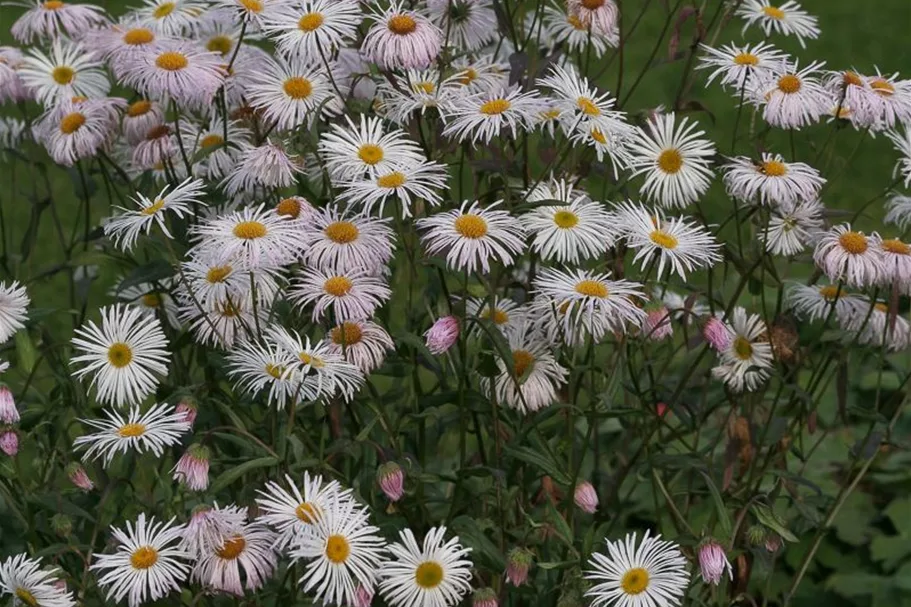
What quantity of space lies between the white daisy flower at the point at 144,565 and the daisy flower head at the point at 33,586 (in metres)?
0.06

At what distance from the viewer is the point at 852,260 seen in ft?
6.61

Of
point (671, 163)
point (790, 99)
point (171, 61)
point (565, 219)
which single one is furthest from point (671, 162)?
point (171, 61)

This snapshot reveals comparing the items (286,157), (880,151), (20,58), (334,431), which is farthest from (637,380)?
(880,151)

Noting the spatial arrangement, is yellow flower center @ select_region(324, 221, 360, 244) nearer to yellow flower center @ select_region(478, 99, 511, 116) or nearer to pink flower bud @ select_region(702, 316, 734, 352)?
yellow flower center @ select_region(478, 99, 511, 116)

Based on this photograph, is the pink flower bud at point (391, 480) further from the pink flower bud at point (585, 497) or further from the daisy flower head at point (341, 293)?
the pink flower bud at point (585, 497)

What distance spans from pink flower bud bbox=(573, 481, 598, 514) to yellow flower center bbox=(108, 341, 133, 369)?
659 millimetres

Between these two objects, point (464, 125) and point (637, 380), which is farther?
point (637, 380)

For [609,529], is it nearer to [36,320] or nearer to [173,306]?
[173,306]

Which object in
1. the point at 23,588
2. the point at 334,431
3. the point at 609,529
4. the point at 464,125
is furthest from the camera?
the point at 609,529

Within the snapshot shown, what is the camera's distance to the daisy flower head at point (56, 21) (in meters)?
2.62

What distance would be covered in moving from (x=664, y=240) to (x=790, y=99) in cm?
32

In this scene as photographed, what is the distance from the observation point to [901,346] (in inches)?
90.7

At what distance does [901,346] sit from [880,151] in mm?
2504

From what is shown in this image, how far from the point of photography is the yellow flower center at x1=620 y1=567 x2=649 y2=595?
1843 mm
